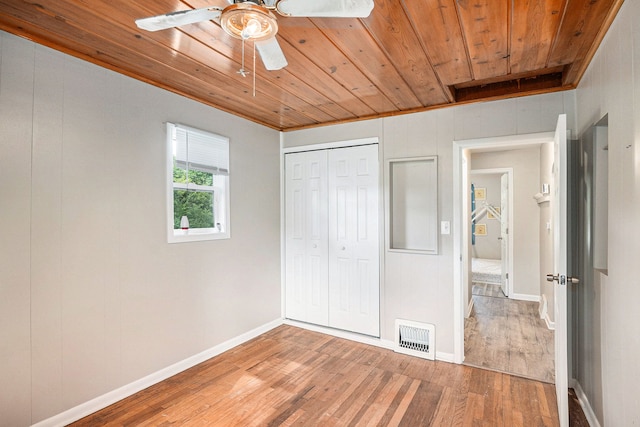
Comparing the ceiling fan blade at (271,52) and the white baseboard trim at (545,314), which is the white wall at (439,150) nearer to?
the white baseboard trim at (545,314)

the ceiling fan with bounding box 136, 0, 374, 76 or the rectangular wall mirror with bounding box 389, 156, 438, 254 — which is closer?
the ceiling fan with bounding box 136, 0, 374, 76

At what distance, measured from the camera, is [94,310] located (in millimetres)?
2303

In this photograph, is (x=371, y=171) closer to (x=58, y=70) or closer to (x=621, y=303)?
(x=621, y=303)

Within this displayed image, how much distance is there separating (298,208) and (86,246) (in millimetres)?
2237

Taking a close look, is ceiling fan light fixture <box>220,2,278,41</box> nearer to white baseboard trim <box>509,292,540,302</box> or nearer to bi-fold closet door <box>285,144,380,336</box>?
bi-fold closet door <box>285,144,380,336</box>

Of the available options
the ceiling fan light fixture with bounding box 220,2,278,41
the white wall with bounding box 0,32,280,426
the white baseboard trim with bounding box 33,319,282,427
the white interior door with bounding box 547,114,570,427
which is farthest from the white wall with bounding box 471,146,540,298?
the ceiling fan light fixture with bounding box 220,2,278,41

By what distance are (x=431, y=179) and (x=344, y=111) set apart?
1.14m

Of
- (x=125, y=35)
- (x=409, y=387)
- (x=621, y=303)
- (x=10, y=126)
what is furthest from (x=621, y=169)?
(x=10, y=126)

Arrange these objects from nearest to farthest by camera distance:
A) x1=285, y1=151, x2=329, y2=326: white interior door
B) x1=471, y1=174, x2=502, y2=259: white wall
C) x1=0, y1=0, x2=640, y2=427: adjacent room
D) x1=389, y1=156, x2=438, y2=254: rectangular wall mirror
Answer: x1=0, y1=0, x2=640, y2=427: adjacent room < x1=389, y1=156, x2=438, y2=254: rectangular wall mirror < x1=285, y1=151, x2=329, y2=326: white interior door < x1=471, y1=174, x2=502, y2=259: white wall

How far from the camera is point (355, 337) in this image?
3619 mm

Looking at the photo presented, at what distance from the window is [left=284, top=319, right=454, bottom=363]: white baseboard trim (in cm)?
150

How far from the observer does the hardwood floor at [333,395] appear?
223 centimetres

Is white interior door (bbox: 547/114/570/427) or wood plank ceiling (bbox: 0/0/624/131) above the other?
wood plank ceiling (bbox: 0/0/624/131)

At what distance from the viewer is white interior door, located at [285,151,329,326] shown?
152 inches
